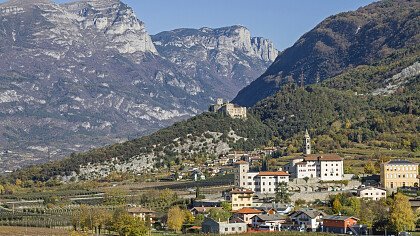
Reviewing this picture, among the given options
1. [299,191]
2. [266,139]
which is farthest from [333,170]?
[266,139]

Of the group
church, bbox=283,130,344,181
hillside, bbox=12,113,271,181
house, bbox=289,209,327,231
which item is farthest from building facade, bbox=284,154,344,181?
hillside, bbox=12,113,271,181

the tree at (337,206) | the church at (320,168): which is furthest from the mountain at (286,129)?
the tree at (337,206)

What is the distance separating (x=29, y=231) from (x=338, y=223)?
101ft

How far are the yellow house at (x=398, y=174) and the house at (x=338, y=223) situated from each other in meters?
24.6

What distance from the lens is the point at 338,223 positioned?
290 ft

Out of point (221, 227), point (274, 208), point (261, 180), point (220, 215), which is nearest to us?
point (221, 227)

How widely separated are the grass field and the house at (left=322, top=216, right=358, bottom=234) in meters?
24.4

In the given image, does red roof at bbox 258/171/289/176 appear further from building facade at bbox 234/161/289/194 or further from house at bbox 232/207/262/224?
house at bbox 232/207/262/224

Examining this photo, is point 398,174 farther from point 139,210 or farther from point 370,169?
point 139,210

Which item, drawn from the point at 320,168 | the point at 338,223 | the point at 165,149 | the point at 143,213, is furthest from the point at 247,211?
the point at 165,149

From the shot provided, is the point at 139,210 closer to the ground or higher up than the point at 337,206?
closer to the ground

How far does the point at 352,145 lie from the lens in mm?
147125

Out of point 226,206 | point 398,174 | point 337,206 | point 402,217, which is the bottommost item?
point 402,217

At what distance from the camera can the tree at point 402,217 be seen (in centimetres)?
8494
